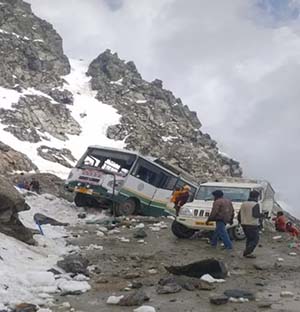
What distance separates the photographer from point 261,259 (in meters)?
12.6

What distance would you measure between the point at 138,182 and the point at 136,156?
1.03 m

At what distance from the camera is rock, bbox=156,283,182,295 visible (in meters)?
8.62

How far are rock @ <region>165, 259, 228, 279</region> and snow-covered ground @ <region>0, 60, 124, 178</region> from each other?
6361 cm

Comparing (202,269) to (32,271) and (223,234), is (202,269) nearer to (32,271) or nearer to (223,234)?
(32,271)

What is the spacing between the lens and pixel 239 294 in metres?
8.47

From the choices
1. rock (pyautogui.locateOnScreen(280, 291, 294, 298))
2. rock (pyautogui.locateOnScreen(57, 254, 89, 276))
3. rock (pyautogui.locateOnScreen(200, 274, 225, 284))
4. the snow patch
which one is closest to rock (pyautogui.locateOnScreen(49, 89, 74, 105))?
the snow patch

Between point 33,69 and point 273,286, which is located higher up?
point 33,69

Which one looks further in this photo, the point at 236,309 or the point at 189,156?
the point at 189,156

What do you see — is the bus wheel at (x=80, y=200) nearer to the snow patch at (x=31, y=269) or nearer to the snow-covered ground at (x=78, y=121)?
the snow patch at (x=31, y=269)

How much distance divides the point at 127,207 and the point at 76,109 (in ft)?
300

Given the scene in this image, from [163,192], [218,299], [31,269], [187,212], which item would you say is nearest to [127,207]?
[163,192]

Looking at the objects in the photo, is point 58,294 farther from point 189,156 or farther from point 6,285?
point 189,156

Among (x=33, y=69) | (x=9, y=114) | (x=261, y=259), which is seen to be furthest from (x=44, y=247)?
(x=33, y=69)

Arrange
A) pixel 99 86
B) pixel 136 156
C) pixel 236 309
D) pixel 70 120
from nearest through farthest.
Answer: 1. pixel 236 309
2. pixel 136 156
3. pixel 70 120
4. pixel 99 86
